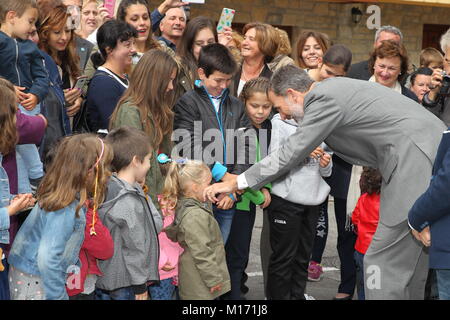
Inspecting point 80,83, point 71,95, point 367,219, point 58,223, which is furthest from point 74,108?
point 367,219

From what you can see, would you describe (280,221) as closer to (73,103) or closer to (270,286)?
(270,286)

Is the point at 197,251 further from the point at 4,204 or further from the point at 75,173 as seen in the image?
the point at 4,204

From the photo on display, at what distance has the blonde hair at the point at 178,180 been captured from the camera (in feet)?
15.1

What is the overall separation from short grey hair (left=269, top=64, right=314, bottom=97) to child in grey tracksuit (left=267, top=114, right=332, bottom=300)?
64cm

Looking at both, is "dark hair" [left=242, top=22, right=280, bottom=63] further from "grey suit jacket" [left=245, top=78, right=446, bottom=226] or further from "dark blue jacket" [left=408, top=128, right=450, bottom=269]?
"dark blue jacket" [left=408, top=128, right=450, bottom=269]

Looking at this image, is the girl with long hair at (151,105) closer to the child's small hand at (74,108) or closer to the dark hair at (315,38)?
the child's small hand at (74,108)

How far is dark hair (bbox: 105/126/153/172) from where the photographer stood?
13.4ft

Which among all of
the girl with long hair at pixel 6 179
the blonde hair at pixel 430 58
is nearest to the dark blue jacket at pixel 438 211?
the girl with long hair at pixel 6 179

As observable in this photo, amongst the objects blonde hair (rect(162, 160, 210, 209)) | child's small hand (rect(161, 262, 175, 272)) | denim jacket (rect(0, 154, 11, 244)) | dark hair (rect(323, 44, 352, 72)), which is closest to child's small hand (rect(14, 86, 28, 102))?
denim jacket (rect(0, 154, 11, 244))

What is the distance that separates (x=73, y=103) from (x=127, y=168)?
1388 millimetres

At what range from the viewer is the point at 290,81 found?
456 cm

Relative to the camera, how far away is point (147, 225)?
4.05 metres

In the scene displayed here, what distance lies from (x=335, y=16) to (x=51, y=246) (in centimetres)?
1203

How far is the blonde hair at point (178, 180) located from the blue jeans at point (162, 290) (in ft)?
1.74
